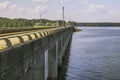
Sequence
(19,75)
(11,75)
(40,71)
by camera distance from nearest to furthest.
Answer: (11,75), (19,75), (40,71)

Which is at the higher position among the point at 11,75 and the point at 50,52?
the point at 11,75

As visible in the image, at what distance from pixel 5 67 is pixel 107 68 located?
32832mm

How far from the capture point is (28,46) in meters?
12.7

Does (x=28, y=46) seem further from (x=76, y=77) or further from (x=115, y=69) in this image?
(x=115, y=69)

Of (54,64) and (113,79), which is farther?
(113,79)

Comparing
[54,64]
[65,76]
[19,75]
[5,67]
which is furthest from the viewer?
[65,76]

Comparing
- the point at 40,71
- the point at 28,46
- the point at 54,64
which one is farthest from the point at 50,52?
the point at 28,46

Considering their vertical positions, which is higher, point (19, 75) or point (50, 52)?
point (19, 75)

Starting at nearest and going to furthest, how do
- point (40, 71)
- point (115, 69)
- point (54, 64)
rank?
point (40, 71)
point (54, 64)
point (115, 69)

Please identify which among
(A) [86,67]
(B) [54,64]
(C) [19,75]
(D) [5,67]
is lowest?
(A) [86,67]

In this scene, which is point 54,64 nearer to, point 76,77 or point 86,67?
point 76,77

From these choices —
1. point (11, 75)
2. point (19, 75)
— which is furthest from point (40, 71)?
point (11, 75)

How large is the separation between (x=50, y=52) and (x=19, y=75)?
770 inches

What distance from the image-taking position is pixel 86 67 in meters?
42.2
